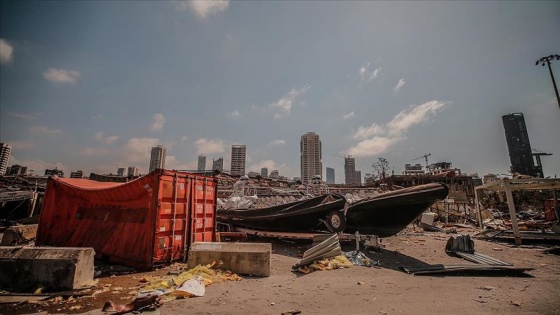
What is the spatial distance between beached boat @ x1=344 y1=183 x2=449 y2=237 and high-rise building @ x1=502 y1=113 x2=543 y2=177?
105 metres

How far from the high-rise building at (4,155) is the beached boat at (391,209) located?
3743 inches

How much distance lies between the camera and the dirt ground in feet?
13.2

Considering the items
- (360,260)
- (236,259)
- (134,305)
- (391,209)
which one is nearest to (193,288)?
(134,305)

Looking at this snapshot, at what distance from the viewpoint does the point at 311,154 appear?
3846 inches

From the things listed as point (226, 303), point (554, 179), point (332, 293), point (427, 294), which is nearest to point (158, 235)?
point (226, 303)

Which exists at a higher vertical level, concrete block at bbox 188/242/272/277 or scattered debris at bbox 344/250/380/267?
concrete block at bbox 188/242/272/277

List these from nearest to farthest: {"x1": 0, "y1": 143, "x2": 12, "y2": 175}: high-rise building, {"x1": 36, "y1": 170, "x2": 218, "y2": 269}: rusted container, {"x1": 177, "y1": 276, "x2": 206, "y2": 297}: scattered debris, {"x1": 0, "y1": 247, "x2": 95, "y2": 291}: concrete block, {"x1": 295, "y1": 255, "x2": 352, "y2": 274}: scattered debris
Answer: {"x1": 177, "y1": 276, "x2": 206, "y2": 297}: scattered debris
{"x1": 0, "y1": 247, "x2": 95, "y2": 291}: concrete block
{"x1": 36, "y1": 170, "x2": 218, "y2": 269}: rusted container
{"x1": 295, "y1": 255, "x2": 352, "y2": 274}: scattered debris
{"x1": 0, "y1": 143, "x2": 12, "y2": 175}: high-rise building

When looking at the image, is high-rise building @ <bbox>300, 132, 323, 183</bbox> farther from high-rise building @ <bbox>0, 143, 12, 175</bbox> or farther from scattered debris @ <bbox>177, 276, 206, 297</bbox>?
scattered debris @ <bbox>177, 276, 206, 297</bbox>

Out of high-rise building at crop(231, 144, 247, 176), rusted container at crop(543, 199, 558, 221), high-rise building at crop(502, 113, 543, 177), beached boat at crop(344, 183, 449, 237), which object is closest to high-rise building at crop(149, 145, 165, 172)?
high-rise building at crop(231, 144, 247, 176)

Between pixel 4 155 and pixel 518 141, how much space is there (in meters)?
168

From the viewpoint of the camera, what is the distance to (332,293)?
488 cm

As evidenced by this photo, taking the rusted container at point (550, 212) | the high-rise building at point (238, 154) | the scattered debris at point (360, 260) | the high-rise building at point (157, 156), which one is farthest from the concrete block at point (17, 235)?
the high-rise building at point (238, 154)

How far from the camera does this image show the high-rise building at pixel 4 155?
66625 mm

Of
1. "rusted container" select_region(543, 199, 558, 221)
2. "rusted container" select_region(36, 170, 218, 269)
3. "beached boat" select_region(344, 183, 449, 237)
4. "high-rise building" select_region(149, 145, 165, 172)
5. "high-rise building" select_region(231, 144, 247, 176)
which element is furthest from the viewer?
"high-rise building" select_region(231, 144, 247, 176)
